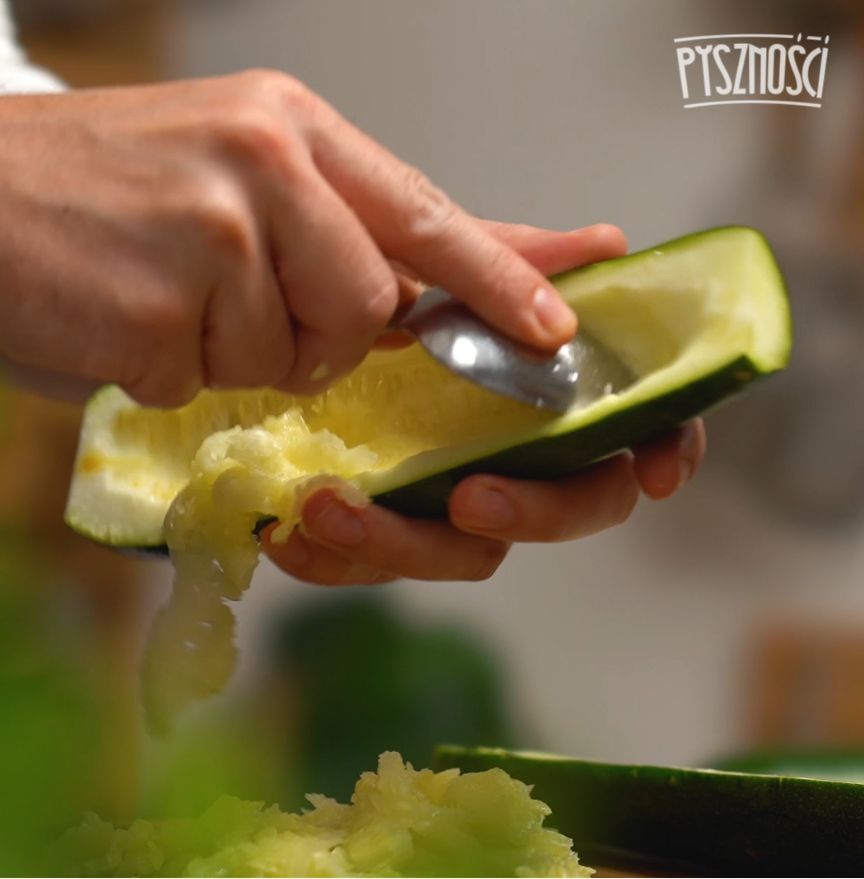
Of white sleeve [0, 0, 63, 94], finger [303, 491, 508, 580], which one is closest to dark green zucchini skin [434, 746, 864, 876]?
finger [303, 491, 508, 580]

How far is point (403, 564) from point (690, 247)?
9.2 inches

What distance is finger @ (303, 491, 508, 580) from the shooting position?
0.60 metres

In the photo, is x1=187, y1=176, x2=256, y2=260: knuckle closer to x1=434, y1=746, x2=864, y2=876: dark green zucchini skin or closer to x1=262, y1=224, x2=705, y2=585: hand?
x1=262, y1=224, x2=705, y2=585: hand

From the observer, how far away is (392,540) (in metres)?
0.62

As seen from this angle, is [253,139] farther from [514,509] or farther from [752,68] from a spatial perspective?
[752,68]

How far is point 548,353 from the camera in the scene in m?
0.50

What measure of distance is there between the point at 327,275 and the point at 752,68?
673 millimetres

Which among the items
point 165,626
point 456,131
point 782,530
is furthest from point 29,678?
point 782,530

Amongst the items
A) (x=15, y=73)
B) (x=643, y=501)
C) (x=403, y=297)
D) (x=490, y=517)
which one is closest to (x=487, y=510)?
(x=490, y=517)

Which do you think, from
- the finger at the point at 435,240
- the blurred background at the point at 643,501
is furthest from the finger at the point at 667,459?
the blurred background at the point at 643,501

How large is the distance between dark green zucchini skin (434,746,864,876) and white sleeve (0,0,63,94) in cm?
53

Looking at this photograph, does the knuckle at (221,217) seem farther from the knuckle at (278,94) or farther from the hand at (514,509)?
the hand at (514,509)

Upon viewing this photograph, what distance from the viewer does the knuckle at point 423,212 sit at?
18.0 inches

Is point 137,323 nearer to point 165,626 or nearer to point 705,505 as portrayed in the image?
point 165,626
